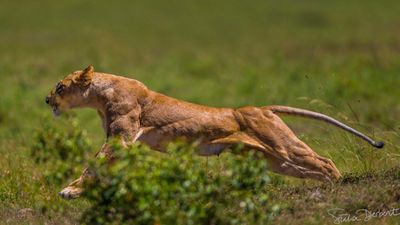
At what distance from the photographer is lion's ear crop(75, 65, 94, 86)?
8844 mm

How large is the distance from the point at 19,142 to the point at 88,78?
14.1ft

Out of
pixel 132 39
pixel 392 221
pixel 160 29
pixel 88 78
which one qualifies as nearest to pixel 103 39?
pixel 132 39

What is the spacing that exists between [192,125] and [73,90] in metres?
1.33

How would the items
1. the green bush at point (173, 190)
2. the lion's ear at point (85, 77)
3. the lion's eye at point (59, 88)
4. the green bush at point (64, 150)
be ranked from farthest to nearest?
the lion's eye at point (59, 88), the lion's ear at point (85, 77), the green bush at point (64, 150), the green bush at point (173, 190)

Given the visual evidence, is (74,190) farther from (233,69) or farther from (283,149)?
(233,69)

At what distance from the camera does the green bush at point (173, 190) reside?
6.56 meters

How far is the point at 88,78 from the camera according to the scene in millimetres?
8844

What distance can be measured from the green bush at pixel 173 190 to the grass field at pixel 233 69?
442 mm

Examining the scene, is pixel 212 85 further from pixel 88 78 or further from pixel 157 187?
pixel 157 187

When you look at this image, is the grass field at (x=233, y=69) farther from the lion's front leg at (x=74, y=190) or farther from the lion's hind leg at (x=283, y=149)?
the lion's hind leg at (x=283, y=149)

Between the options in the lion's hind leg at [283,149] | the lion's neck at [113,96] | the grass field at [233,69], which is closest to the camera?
the lion's hind leg at [283,149]

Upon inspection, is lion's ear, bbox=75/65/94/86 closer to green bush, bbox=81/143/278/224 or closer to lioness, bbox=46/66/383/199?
lioness, bbox=46/66/383/199

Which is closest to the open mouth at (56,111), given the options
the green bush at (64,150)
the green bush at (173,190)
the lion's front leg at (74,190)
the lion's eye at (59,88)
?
the lion's eye at (59,88)

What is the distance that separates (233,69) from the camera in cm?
2380
